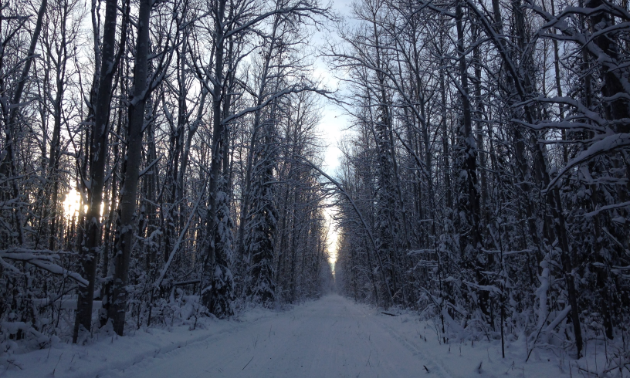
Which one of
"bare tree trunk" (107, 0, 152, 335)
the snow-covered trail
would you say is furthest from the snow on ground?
"bare tree trunk" (107, 0, 152, 335)

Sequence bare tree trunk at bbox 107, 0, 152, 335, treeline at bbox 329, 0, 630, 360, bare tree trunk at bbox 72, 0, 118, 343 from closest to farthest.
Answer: treeline at bbox 329, 0, 630, 360
bare tree trunk at bbox 72, 0, 118, 343
bare tree trunk at bbox 107, 0, 152, 335

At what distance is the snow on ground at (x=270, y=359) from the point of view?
163 inches

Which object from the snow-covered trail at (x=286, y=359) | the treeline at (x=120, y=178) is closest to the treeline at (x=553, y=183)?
the snow-covered trail at (x=286, y=359)

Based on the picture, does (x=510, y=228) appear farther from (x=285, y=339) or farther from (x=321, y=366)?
(x=321, y=366)

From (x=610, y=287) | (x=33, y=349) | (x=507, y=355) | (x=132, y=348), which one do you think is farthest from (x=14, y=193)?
(x=610, y=287)

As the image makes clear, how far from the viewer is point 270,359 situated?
551 centimetres

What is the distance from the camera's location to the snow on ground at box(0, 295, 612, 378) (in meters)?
4.15

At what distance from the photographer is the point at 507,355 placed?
5023 mm

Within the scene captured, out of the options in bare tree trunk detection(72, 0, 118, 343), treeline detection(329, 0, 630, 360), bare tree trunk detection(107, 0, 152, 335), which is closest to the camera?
treeline detection(329, 0, 630, 360)

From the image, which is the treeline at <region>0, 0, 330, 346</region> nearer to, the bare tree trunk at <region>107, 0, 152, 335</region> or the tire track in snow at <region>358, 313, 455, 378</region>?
the bare tree trunk at <region>107, 0, 152, 335</region>

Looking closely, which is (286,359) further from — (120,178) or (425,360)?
(120,178)

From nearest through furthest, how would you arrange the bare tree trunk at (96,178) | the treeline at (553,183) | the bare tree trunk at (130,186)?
the treeline at (553,183) < the bare tree trunk at (96,178) < the bare tree trunk at (130,186)

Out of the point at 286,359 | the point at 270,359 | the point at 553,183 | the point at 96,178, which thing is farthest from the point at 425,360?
the point at 96,178

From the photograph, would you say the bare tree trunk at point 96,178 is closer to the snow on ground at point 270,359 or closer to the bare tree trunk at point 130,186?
the bare tree trunk at point 130,186
